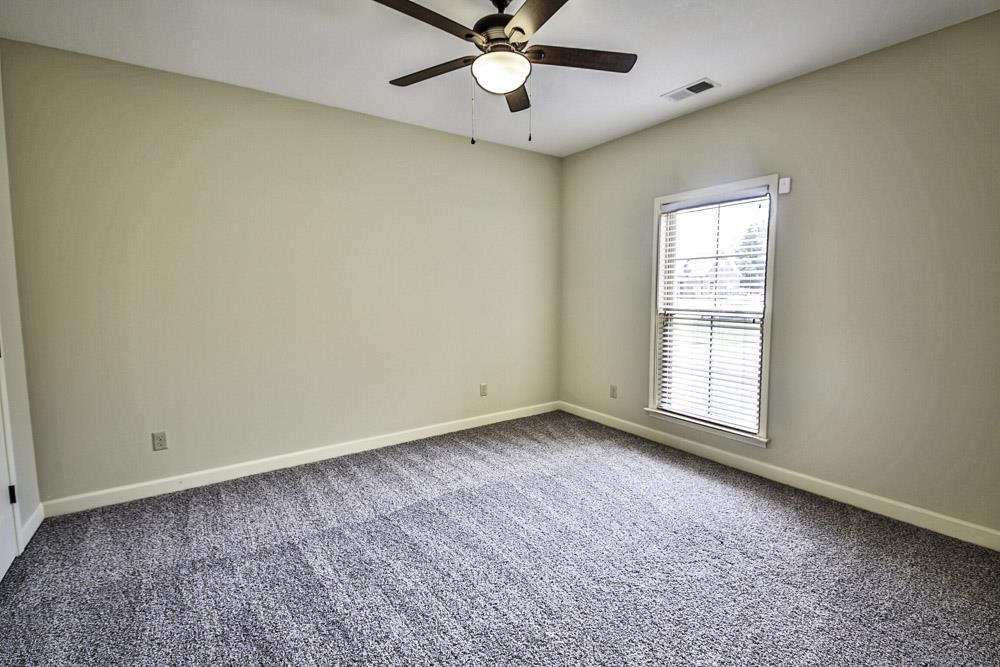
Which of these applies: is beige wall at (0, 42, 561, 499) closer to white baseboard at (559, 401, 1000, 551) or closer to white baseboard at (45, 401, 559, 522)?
white baseboard at (45, 401, 559, 522)

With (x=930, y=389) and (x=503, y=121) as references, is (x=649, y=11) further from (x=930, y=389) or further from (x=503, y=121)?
(x=930, y=389)

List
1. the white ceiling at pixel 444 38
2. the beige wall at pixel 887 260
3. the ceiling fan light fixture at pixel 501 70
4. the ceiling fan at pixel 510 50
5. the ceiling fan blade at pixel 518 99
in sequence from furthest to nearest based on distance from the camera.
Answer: the ceiling fan blade at pixel 518 99
the beige wall at pixel 887 260
the white ceiling at pixel 444 38
the ceiling fan light fixture at pixel 501 70
the ceiling fan at pixel 510 50

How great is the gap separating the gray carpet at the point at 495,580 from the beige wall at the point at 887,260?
0.38m

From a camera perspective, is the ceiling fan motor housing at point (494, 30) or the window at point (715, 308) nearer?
the ceiling fan motor housing at point (494, 30)

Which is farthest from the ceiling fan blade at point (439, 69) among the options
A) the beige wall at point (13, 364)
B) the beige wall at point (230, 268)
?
the beige wall at point (13, 364)

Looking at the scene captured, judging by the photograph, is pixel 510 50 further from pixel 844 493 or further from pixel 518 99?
pixel 844 493

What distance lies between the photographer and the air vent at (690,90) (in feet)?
9.31

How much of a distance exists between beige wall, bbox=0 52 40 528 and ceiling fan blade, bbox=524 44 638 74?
2650 mm

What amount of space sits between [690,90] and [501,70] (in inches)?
66.2

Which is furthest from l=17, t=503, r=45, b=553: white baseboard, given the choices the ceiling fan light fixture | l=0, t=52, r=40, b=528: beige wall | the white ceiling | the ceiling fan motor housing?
the ceiling fan motor housing

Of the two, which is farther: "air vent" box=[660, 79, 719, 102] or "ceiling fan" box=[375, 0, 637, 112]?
"air vent" box=[660, 79, 719, 102]

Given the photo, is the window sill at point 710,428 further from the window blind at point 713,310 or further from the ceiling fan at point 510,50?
the ceiling fan at point 510,50

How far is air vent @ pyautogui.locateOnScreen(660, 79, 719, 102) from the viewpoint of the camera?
284 centimetres

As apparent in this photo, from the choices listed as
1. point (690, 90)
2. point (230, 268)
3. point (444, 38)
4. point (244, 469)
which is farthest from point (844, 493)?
point (230, 268)
